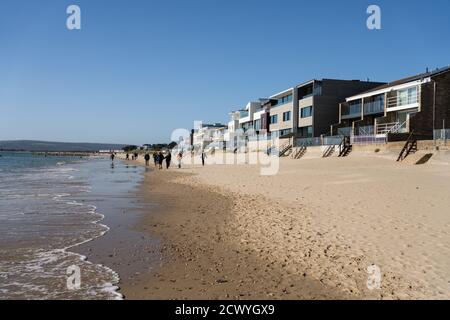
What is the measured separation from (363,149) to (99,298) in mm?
29673

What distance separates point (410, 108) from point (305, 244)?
31831 mm

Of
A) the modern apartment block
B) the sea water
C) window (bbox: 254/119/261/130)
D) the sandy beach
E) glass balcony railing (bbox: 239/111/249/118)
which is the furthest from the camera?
glass balcony railing (bbox: 239/111/249/118)

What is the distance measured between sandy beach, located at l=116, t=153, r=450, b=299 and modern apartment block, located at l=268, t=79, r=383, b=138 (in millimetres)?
33414

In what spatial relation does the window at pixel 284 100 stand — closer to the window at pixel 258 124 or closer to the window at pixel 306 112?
the window at pixel 306 112

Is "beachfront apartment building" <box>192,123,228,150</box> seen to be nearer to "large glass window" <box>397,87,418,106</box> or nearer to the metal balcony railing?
the metal balcony railing

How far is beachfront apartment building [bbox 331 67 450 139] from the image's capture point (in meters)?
33.3

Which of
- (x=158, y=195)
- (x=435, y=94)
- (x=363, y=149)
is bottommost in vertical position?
(x=158, y=195)

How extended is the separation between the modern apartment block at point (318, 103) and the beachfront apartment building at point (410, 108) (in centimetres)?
718

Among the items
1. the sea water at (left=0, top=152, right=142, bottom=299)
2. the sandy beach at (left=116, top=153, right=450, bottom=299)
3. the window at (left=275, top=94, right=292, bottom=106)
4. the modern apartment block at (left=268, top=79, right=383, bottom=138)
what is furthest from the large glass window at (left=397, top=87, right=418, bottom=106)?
the sea water at (left=0, top=152, right=142, bottom=299)

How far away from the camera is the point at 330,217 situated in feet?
37.0

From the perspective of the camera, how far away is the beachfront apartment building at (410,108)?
33281 millimetres
